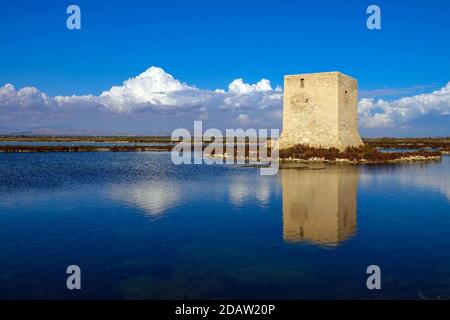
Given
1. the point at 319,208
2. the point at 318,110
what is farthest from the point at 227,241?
the point at 318,110

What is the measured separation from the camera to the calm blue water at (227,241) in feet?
18.2

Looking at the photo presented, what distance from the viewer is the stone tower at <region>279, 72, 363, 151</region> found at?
91.8 ft

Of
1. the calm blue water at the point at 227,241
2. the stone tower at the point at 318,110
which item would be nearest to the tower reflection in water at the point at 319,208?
the calm blue water at the point at 227,241

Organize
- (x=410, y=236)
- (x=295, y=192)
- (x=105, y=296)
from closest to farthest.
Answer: (x=105, y=296) → (x=410, y=236) → (x=295, y=192)

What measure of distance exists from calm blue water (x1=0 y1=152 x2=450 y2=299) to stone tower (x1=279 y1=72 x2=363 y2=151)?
13.8 metres

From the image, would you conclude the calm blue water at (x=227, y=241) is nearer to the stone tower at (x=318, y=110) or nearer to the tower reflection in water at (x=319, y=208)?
the tower reflection in water at (x=319, y=208)

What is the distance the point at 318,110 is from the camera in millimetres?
28438

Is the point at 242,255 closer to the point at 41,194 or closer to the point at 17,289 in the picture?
the point at 17,289

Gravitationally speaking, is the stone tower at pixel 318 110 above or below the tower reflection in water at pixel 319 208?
above

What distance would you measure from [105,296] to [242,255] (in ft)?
8.38

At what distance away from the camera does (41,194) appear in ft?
45.4

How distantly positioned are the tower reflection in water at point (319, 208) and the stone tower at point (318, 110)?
10.8 m
